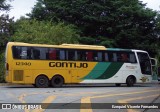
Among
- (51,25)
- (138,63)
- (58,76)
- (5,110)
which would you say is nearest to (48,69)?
(58,76)

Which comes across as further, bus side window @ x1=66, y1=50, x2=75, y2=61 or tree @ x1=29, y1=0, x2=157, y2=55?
tree @ x1=29, y1=0, x2=157, y2=55

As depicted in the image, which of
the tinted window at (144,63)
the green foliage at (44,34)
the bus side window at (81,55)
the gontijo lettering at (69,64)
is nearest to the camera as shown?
the gontijo lettering at (69,64)

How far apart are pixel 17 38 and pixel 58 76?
9.48m

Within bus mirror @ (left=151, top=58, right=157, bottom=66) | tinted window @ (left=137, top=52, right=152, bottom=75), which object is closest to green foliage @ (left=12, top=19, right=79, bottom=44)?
tinted window @ (left=137, top=52, right=152, bottom=75)

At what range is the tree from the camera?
136 ft

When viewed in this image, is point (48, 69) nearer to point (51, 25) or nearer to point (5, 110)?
point (51, 25)

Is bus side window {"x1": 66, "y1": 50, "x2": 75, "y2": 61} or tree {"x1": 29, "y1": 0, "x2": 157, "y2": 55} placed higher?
tree {"x1": 29, "y1": 0, "x2": 157, "y2": 55}

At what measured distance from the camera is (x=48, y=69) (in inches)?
1064

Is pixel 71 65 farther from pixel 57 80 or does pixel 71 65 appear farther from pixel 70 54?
pixel 57 80

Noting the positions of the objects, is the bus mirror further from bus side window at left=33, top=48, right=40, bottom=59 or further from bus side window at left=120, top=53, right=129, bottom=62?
bus side window at left=33, top=48, right=40, bottom=59

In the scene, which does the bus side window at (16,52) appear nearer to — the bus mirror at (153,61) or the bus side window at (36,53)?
the bus side window at (36,53)

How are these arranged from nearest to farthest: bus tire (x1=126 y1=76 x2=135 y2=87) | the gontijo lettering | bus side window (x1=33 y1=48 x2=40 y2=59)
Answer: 1. bus side window (x1=33 y1=48 x2=40 y2=59)
2. the gontijo lettering
3. bus tire (x1=126 y1=76 x2=135 y2=87)

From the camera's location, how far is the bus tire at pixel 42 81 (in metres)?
26.6

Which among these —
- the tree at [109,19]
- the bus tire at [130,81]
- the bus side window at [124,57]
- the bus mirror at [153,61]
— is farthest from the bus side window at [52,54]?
the tree at [109,19]
